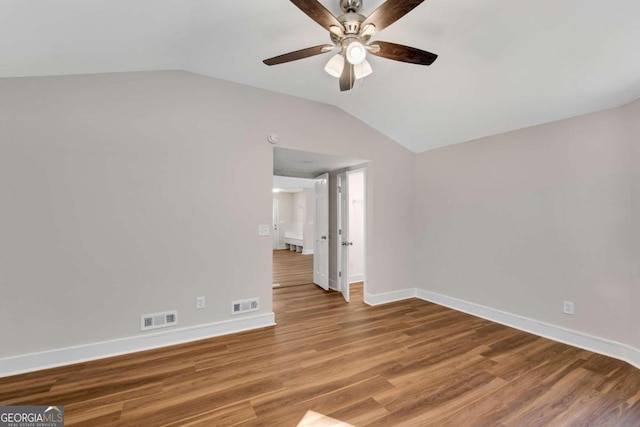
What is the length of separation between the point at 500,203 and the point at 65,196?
484 cm

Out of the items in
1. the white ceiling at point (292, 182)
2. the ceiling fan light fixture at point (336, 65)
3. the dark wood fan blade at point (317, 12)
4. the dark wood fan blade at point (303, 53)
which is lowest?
the white ceiling at point (292, 182)

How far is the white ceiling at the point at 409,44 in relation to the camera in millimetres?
1830

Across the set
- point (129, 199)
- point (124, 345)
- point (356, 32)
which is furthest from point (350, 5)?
point (124, 345)

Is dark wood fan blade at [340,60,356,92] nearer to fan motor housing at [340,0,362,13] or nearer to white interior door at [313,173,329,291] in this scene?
fan motor housing at [340,0,362,13]

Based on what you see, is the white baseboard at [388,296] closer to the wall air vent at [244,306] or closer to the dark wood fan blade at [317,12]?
the wall air vent at [244,306]

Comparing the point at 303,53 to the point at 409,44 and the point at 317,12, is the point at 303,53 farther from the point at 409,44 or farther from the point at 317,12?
the point at 409,44

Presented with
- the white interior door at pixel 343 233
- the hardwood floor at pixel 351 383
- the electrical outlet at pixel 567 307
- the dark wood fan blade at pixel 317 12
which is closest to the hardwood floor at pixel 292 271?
the white interior door at pixel 343 233

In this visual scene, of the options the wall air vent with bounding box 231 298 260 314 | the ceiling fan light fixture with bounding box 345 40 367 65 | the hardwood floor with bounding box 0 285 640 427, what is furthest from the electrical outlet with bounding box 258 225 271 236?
the ceiling fan light fixture with bounding box 345 40 367 65

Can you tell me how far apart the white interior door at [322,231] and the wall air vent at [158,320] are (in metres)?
2.72

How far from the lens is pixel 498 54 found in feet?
7.61

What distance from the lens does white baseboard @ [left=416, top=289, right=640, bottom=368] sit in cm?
248

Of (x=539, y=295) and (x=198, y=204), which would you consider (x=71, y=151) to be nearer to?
(x=198, y=204)

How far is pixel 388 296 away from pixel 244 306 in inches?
90.3

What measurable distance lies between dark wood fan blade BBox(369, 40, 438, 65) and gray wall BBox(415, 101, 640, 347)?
7.14 ft
